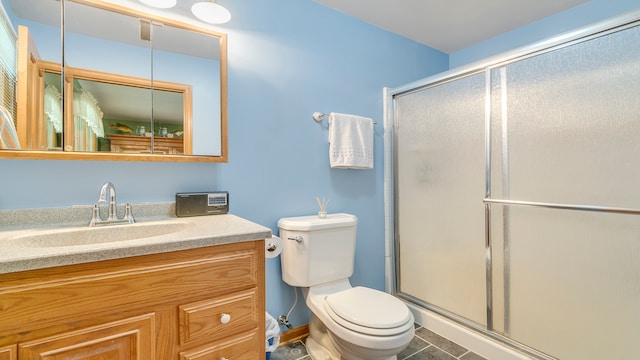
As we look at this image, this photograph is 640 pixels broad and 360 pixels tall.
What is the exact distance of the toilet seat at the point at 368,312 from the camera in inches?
47.5

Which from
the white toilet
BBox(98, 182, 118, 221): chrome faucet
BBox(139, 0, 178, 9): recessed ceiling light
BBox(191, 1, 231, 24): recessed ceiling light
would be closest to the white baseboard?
the white toilet

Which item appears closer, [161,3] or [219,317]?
[219,317]

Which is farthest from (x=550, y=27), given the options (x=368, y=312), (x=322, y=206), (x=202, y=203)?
(x=202, y=203)

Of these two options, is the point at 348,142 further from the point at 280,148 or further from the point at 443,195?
the point at 443,195

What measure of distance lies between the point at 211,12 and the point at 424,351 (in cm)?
213

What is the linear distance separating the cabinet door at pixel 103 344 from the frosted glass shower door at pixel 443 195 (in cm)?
165

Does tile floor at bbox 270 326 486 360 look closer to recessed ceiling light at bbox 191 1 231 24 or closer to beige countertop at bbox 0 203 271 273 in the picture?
beige countertop at bbox 0 203 271 273

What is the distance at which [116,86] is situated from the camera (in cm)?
122

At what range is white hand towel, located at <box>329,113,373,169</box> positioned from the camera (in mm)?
1792

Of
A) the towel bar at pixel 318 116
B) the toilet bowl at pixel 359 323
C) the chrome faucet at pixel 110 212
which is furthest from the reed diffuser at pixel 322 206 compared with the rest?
the chrome faucet at pixel 110 212

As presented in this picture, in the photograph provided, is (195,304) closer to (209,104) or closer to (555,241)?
(209,104)

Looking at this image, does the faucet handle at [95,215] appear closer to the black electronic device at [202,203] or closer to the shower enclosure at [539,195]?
the black electronic device at [202,203]

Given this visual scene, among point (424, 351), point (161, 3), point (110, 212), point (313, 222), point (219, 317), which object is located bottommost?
point (424, 351)

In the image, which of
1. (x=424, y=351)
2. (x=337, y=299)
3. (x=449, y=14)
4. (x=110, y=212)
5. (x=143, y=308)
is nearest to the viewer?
(x=143, y=308)
